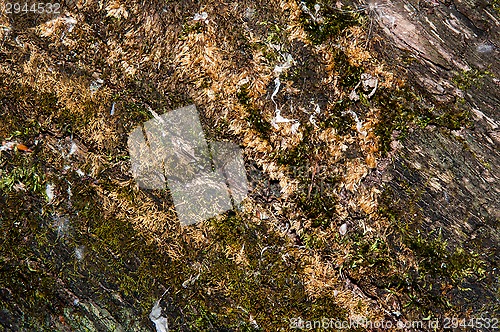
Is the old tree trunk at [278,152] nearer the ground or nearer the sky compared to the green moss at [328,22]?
nearer the ground

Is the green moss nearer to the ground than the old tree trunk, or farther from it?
farther from it

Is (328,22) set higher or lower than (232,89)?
higher

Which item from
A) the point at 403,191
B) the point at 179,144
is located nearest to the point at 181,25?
the point at 179,144

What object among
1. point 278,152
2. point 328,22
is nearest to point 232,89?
point 278,152

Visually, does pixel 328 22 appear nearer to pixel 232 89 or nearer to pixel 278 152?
pixel 232 89

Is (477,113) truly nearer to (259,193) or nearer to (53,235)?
(259,193)

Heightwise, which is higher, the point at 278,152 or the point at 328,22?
the point at 328,22

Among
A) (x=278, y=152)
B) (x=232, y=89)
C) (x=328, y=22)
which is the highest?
(x=328, y=22)

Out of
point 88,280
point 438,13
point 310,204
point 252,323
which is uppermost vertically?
point 438,13

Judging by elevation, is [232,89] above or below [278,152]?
above

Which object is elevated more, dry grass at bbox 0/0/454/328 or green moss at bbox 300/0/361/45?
green moss at bbox 300/0/361/45

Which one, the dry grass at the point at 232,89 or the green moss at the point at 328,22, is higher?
the green moss at the point at 328,22
